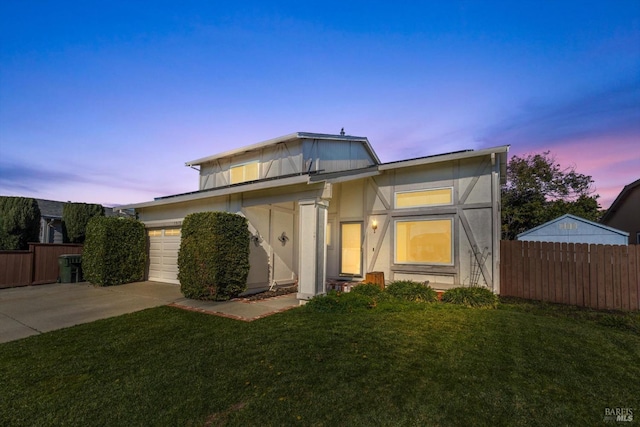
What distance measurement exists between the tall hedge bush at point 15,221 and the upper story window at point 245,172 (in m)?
8.80

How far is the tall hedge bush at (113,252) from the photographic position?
33.2 ft

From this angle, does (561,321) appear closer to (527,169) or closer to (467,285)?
(467,285)

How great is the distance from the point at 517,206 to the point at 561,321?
733 inches

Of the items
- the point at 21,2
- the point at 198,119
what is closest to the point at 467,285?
the point at 198,119

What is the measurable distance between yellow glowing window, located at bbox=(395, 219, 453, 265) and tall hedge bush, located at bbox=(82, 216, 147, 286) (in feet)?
30.7

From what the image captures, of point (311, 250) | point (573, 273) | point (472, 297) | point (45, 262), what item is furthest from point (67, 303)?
point (573, 273)

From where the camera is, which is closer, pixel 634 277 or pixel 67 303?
pixel 634 277

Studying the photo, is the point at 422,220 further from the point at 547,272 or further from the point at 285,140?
the point at 285,140

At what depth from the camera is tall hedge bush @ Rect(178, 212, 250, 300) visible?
7617 mm

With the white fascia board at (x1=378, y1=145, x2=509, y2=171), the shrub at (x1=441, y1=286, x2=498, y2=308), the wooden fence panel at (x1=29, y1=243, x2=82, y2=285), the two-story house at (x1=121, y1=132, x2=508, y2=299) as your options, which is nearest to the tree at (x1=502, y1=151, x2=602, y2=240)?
the two-story house at (x1=121, y1=132, x2=508, y2=299)

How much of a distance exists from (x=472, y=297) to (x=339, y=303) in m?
3.17

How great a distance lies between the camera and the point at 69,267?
1119 centimetres

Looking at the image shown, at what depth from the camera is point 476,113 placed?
1275cm

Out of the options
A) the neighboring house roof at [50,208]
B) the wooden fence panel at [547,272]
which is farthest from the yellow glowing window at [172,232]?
the wooden fence panel at [547,272]
